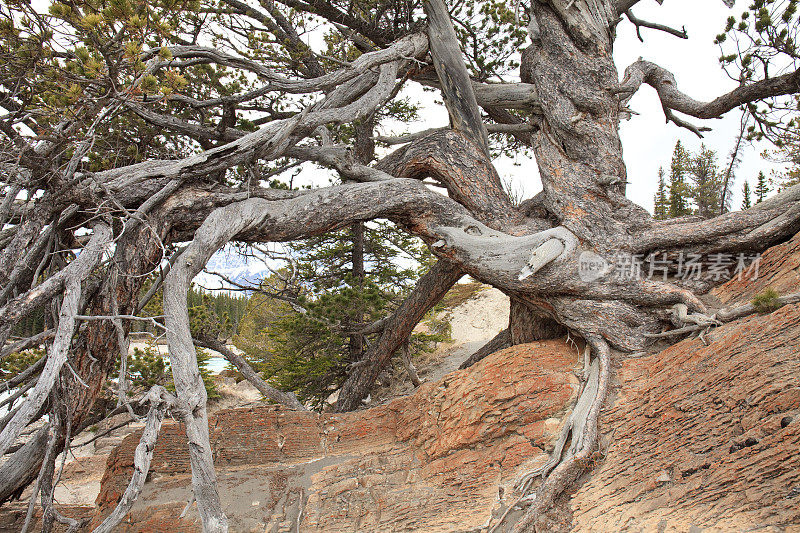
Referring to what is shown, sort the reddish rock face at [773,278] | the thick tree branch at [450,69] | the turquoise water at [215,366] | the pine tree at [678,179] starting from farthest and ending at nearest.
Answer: the pine tree at [678,179]
the turquoise water at [215,366]
the thick tree branch at [450,69]
the reddish rock face at [773,278]

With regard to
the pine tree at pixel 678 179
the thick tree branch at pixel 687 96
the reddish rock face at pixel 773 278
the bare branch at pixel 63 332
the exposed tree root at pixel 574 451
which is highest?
the pine tree at pixel 678 179

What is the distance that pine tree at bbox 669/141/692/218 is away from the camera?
2448 centimetres

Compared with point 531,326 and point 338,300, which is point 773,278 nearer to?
point 531,326

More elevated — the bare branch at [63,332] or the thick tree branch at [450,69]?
the thick tree branch at [450,69]

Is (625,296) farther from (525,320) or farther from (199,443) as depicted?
(199,443)

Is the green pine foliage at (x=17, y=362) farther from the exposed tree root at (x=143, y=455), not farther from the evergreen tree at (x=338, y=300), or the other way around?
the exposed tree root at (x=143, y=455)

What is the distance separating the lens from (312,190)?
5.50 meters

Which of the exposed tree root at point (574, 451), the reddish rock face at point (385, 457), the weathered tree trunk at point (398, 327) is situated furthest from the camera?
the weathered tree trunk at point (398, 327)

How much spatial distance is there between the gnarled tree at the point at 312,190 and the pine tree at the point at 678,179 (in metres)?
19.5

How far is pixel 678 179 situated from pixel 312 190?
2841cm

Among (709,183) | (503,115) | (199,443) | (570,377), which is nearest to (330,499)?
(199,443)

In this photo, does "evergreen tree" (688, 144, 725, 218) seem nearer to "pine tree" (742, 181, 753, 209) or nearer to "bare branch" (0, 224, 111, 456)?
"pine tree" (742, 181, 753, 209)

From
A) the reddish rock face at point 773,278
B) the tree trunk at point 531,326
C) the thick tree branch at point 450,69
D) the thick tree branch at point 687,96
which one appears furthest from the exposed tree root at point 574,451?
the thick tree branch at point 687,96

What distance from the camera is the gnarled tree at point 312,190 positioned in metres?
3.46
